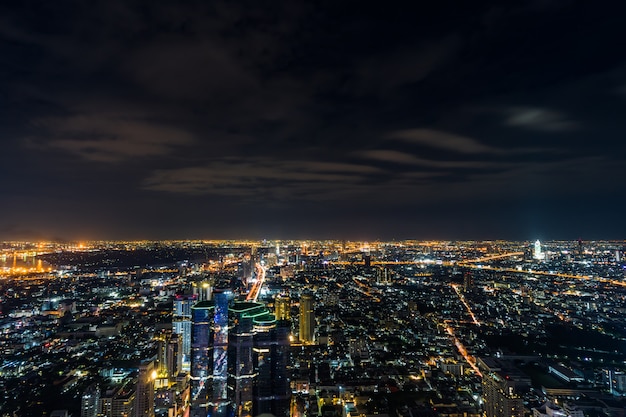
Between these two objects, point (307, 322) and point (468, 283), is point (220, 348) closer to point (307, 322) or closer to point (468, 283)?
point (307, 322)

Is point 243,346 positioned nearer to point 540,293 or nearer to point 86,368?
point 86,368

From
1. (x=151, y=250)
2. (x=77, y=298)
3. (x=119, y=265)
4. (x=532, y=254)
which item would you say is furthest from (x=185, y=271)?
(x=532, y=254)

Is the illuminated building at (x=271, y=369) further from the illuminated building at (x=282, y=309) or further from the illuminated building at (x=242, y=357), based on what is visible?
the illuminated building at (x=282, y=309)

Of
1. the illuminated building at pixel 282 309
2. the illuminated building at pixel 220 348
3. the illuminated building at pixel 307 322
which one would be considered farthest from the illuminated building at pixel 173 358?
the illuminated building at pixel 282 309

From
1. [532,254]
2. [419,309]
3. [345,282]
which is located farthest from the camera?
[532,254]

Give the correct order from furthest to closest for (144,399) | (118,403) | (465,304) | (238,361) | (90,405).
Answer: (465,304) → (238,361) → (144,399) → (90,405) → (118,403)

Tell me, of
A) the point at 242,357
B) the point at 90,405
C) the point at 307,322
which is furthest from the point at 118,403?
the point at 307,322

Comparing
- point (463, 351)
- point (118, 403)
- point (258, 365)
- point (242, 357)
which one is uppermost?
point (242, 357)

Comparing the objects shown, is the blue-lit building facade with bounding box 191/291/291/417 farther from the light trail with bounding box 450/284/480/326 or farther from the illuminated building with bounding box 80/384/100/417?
the light trail with bounding box 450/284/480/326
